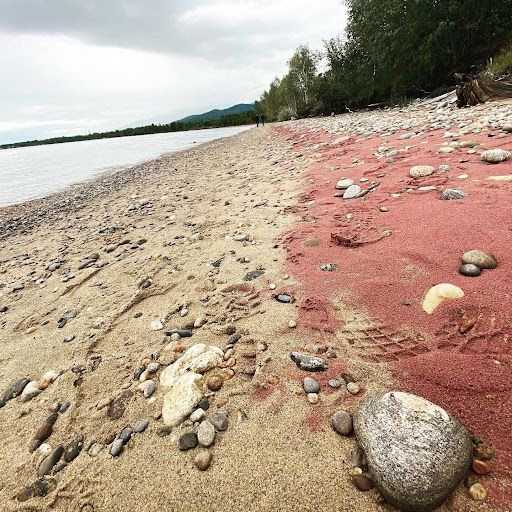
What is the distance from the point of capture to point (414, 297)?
2.69m

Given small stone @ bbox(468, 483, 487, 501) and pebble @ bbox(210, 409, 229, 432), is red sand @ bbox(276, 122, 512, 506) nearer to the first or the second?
small stone @ bbox(468, 483, 487, 501)

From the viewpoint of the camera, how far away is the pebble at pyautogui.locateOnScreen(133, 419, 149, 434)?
6.87ft

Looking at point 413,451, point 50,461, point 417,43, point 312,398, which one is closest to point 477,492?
point 413,451

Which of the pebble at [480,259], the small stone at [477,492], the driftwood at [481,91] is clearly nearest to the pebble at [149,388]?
the small stone at [477,492]

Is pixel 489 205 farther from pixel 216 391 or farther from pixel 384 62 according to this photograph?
pixel 384 62

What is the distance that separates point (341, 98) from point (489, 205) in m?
46.5

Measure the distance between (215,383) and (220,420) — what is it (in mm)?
310

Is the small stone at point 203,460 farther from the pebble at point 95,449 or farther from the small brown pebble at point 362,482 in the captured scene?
the small brown pebble at point 362,482

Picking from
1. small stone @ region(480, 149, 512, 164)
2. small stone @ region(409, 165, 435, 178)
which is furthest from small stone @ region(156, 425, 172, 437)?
small stone @ region(480, 149, 512, 164)

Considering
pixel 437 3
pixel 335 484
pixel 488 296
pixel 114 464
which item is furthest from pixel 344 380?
pixel 437 3

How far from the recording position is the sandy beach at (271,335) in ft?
5.72

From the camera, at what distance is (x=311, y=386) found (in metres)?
2.12

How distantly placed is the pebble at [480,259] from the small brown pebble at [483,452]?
1.71 metres

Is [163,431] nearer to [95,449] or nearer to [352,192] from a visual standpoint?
[95,449]
